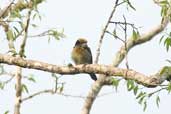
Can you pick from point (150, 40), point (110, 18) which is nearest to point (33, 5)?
point (110, 18)

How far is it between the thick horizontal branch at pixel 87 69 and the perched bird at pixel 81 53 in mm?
2220

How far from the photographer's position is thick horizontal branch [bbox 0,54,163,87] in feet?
12.8

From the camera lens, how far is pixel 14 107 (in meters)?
5.37

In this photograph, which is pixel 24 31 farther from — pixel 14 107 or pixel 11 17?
pixel 14 107

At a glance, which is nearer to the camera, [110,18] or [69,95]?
[110,18]

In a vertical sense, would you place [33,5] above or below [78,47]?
above

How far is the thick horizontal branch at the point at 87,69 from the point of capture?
3887 millimetres

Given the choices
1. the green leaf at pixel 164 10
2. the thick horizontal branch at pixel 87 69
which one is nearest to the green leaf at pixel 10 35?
the thick horizontal branch at pixel 87 69

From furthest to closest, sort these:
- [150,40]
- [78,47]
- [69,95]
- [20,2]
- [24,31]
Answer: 1. [150,40]
2. [78,47]
3. [20,2]
4. [24,31]
5. [69,95]

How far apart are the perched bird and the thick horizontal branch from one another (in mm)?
2220

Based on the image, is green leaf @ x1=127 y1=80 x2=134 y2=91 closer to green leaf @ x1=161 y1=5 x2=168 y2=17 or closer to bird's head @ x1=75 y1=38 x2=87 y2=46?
green leaf @ x1=161 y1=5 x2=168 y2=17

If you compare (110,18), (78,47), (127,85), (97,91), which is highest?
(110,18)

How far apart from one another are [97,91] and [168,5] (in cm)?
316

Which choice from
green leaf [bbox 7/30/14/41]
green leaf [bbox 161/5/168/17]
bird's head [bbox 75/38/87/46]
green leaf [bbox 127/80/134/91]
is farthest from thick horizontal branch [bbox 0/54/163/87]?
bird's head [bbox 75/38/87/46]
